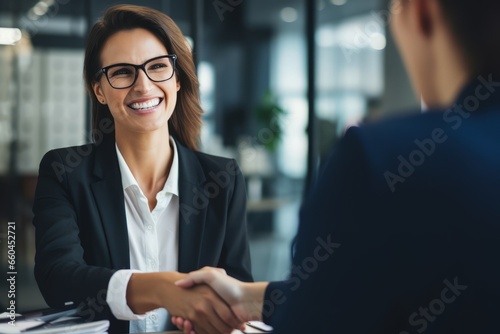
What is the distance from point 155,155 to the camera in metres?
1.88

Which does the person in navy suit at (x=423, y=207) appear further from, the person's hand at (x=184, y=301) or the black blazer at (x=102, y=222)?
the black blazer at (x=102, y=222)

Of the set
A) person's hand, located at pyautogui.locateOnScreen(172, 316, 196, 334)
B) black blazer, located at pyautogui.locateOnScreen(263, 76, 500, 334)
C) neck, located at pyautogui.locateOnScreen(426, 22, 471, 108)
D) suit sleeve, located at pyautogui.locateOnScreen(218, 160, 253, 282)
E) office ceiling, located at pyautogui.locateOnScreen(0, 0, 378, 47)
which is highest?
office ceiling, located at pyautogui.locateOnScreen(0, 0, 378, 47)

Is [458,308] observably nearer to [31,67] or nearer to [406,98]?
[31,67]

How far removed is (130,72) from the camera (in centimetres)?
181

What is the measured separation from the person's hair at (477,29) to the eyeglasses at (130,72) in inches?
45.1

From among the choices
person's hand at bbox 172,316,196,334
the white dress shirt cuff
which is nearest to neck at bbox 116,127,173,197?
the white dress shirt cuff

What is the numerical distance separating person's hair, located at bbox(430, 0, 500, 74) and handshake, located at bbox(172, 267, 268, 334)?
87 centimetres

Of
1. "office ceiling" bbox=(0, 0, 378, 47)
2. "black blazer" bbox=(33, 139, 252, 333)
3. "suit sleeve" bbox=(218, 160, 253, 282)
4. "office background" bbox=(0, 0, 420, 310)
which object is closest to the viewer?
"black blazer" bbox=(33, 139, 252, 333)

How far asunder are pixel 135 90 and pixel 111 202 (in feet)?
1.08

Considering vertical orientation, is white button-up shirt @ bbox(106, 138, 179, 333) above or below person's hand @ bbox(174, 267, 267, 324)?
above

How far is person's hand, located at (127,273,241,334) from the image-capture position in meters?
1.54

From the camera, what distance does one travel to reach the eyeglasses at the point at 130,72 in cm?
180

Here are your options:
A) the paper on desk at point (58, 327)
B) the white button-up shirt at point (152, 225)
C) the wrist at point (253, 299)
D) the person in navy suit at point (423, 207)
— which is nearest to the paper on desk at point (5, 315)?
the paper on desk at point (58, 327)

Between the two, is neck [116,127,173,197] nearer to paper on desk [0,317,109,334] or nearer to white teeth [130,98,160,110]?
white teeth [130,98,160,110]
